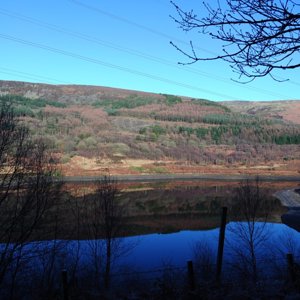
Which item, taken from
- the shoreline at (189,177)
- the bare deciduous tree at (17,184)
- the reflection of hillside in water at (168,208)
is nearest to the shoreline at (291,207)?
the reflection of hillside in water at (168,208)

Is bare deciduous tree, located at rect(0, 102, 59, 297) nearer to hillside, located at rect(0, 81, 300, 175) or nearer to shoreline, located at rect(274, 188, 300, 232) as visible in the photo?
shoreline, located at rect(274, 188, 300, 232)

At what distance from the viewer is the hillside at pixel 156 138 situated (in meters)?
98.6

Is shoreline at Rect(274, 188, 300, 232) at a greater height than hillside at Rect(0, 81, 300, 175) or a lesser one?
lesser

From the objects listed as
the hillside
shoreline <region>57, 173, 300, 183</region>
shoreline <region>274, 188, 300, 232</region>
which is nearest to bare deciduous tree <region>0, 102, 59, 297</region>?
shoreline <region>274, 188, 300, 232</region>

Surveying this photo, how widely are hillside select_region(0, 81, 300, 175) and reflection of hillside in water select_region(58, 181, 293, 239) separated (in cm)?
2888

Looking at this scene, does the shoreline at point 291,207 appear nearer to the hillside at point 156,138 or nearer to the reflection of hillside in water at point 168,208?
the reflection of hillside in water at point 168,208

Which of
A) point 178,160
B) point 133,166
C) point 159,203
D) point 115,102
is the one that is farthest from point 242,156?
point 115,102

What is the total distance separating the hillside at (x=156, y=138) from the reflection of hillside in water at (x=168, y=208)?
94.7 ft

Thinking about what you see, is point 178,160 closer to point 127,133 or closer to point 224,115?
point 127,133

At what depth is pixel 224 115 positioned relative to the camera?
179 meters

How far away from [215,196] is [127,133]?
286 feet

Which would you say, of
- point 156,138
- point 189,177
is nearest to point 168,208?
point 189,177

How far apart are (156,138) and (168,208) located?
8724cm

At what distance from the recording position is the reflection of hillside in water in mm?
32719
